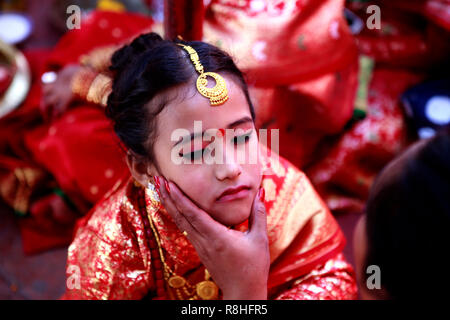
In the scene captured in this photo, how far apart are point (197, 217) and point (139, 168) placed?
12.3 inches

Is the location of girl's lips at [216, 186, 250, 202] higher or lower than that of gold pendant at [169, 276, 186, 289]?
higher

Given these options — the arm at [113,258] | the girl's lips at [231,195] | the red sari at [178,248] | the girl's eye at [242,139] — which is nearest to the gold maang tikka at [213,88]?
the girl's eye at [242,139]

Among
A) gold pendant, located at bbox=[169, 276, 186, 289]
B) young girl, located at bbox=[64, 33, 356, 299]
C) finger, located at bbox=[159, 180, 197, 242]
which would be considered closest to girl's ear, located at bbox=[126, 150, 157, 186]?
young girl, located at bbox=[64, 33, 356, 299]

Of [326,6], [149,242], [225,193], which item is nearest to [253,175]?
[225,193]

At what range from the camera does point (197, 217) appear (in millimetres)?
1299

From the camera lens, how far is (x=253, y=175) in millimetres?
1379

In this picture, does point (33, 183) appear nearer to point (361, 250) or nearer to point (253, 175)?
point (253, 175)

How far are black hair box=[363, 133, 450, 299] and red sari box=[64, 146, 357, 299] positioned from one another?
1.55 ft

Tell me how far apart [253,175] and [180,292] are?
0.60 m

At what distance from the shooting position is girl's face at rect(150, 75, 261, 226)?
4.33 feet

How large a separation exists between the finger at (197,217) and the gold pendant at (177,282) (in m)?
0.42

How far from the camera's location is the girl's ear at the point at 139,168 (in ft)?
4.87

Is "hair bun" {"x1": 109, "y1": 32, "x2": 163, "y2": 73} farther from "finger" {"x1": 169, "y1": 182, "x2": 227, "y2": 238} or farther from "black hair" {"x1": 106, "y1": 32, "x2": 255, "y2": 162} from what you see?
"finger" {"x1": 169, "y1": 182, "x2": 227, "y2": 238}

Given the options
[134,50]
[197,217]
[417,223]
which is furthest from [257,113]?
[417,223]
